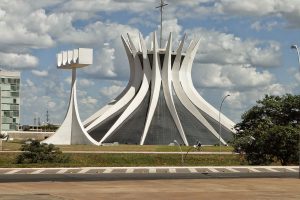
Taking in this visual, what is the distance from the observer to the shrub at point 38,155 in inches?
1726

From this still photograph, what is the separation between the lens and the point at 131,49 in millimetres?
99812

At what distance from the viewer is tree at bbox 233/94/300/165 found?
145ft

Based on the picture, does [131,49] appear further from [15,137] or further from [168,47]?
[15,137]

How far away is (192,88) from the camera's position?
104m

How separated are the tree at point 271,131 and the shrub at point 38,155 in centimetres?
1343

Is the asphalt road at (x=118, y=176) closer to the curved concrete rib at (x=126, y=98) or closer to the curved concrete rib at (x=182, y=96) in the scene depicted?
the curved concrete rib at (x=182, y=96)

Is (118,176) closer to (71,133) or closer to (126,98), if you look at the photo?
(71,133)

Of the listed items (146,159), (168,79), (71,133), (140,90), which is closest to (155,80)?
(168,79)

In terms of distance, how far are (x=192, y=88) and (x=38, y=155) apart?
204 ft

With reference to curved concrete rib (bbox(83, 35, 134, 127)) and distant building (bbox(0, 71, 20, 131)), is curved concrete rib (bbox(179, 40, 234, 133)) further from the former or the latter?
distant building (bbox(0, 71, 20, 131))

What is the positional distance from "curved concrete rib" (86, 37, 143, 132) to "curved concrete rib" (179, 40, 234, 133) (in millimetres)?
7232

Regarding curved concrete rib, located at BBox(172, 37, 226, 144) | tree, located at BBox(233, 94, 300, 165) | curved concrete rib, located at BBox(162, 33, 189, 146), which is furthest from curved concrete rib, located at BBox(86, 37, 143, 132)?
tree, located at BBox(233, 94, 300, 165)

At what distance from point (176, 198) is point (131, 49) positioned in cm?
8051

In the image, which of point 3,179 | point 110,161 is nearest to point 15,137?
point 110,161
